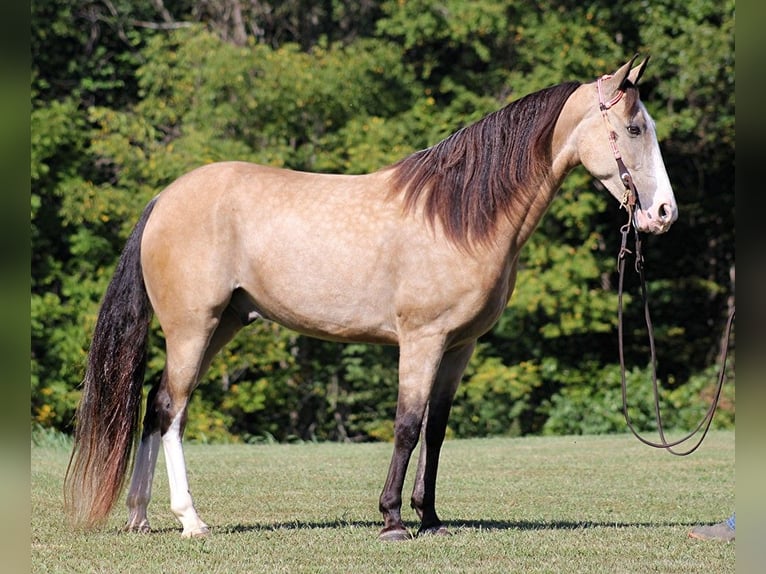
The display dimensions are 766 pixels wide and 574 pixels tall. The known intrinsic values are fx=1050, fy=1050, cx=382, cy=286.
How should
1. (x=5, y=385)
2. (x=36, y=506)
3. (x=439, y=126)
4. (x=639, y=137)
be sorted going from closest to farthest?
1. (x=5, y=385)
2. (x=639, y=137)
3. (x=36, y=506)
4. (x=439, y=126)

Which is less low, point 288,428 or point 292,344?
point 292,344

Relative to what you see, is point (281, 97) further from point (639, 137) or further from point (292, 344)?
point (639, 137)

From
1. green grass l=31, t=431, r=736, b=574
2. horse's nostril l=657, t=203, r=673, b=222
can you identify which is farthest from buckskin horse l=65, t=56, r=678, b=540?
green grass l=31, t=431, r=736, b=574

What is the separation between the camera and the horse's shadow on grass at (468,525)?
5410 millimetres

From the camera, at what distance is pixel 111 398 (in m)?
5.35

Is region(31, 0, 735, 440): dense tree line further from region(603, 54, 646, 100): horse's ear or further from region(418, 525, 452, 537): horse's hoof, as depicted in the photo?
region(603, 54, 646, 100): horse's ear

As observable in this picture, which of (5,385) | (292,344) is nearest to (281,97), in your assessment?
(292,344)

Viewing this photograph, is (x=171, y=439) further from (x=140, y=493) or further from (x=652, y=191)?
(x=652, y=191)

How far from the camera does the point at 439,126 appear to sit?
1540 cm

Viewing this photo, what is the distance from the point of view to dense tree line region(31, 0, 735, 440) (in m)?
14.4

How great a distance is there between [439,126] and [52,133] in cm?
546

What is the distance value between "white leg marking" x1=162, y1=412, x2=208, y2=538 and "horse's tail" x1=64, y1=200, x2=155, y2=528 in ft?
0.74

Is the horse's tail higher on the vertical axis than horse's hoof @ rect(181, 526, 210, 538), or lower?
higher

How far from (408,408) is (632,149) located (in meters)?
1.65
